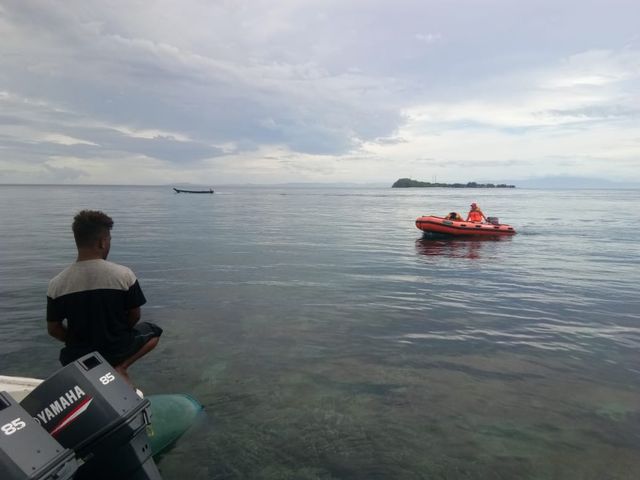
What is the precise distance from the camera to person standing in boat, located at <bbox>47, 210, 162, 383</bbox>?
3918 millimetres

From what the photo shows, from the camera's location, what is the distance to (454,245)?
24.4 metres

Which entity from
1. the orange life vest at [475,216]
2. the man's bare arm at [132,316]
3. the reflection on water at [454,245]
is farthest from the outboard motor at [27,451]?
the orange life vest at [475,216]

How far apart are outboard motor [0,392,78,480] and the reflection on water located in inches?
759

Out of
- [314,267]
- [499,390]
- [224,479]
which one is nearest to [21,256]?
[314,267]

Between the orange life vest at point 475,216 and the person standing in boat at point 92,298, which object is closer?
the person standing in boat at point 92,298

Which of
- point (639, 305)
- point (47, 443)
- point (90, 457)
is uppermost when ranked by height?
point (47, 443)

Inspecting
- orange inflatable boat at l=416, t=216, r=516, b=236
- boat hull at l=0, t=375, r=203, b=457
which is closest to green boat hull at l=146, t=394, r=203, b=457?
boat hull at l=0, t=375, r=203, b=457

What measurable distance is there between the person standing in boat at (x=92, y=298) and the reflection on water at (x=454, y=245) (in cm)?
1820

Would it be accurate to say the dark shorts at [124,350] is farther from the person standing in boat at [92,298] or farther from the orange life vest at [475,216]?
the orange life vest at [475,216]

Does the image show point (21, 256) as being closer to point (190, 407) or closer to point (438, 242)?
point (190, 407)

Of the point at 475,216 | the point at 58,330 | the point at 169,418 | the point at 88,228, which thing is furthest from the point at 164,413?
the point at 475,216

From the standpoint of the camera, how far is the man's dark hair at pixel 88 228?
3.93 meters

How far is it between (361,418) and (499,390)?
7.82 feet

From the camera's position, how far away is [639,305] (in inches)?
475
